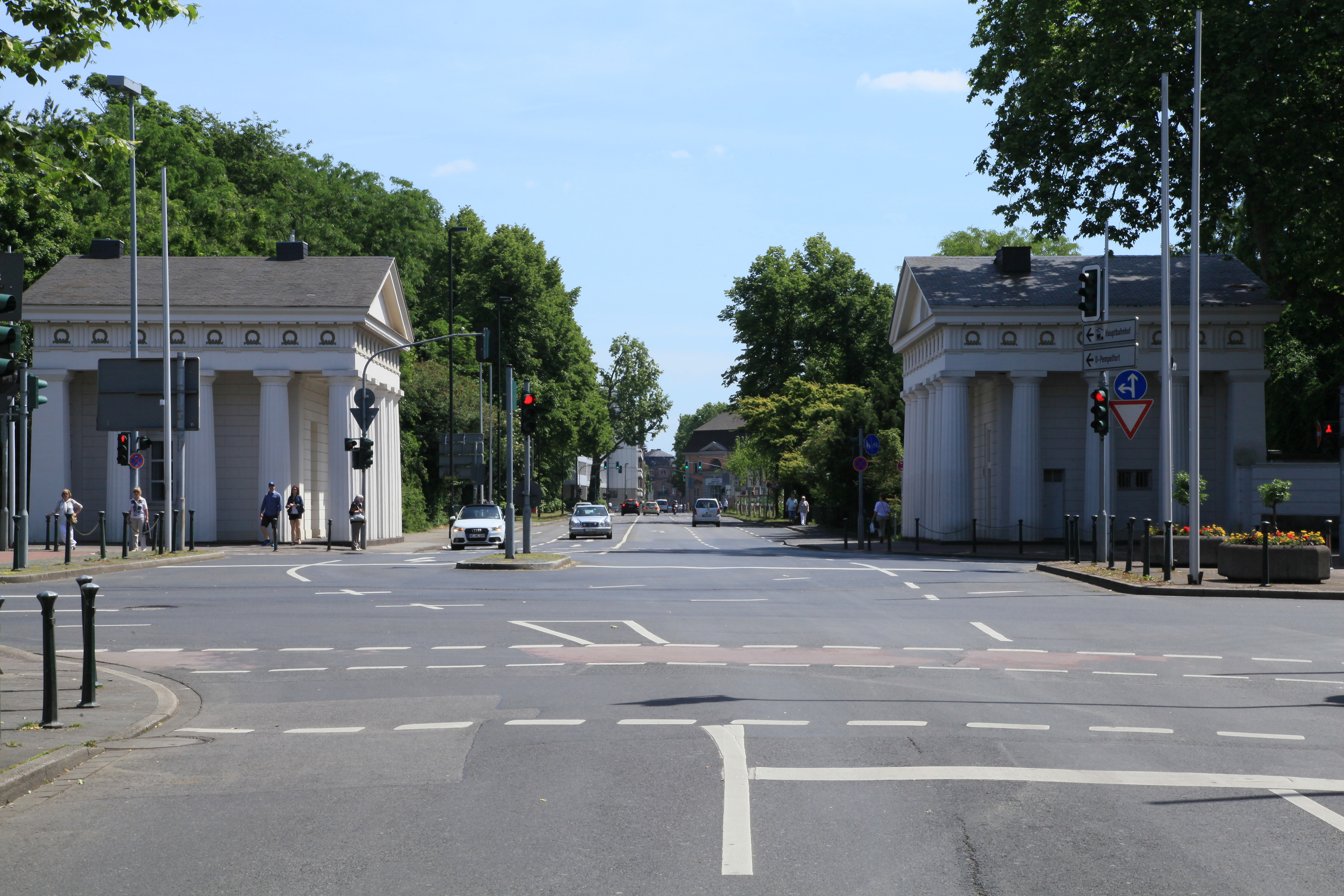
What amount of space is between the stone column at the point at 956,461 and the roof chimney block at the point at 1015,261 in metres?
4.55

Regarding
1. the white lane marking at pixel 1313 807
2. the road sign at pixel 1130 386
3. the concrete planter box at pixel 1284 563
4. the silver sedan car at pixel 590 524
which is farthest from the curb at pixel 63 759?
the silver sedan car at pixel 590 524

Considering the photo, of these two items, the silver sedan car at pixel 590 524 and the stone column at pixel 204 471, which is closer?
the stone column at pixel 204 471

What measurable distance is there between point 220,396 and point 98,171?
19.3m

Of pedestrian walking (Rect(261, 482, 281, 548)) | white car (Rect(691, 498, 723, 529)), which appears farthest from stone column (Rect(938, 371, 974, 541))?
white car (Rect(691, 498, 723, 529))

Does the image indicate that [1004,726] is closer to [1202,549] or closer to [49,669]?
[49,669]

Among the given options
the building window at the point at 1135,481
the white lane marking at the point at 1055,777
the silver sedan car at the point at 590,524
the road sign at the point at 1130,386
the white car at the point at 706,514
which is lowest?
the white car at the point at 706,514

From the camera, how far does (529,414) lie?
29.0 m

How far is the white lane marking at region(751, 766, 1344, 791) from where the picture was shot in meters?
7.14

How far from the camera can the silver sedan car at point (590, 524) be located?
53.5 meters

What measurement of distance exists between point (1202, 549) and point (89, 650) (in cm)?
2165

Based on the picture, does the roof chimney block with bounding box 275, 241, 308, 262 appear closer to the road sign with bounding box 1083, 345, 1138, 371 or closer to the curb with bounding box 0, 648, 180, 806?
the road sign with bounding box 1083, 345, 1138, 371

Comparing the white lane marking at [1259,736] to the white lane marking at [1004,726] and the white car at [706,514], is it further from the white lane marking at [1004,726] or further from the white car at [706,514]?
the white car at [706,514]

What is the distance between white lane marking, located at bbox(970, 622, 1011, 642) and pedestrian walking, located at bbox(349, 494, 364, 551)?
84.8 feet

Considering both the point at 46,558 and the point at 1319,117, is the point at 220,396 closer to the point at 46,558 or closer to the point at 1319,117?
the point at 46,558
